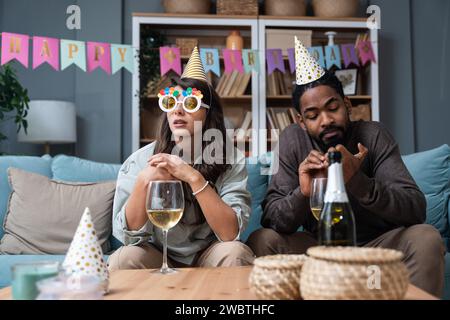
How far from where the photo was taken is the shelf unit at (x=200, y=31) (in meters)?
3.82

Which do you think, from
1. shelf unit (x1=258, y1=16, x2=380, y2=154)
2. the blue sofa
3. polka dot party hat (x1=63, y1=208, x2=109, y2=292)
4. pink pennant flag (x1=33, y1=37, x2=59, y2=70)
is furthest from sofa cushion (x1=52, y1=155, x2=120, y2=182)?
shelf unit (x1=258, y1=16, x2=380, y2=154)

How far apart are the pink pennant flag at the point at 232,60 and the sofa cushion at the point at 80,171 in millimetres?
1515

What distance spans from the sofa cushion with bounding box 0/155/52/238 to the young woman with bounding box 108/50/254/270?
3.12 ft

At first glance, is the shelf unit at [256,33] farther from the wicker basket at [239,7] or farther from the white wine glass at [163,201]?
the white wine glass at [163,201]

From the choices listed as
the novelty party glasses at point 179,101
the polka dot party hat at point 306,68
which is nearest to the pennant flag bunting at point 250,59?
the polka dot party hat at point 306,68

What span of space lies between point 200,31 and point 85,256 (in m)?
3.42

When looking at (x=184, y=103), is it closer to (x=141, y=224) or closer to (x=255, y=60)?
(x=141, y=224)

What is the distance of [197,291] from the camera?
92 centimetres

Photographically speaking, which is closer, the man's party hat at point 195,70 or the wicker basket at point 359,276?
the wicker basket at point 359,276

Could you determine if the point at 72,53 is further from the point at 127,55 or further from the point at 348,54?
the point at 348,54

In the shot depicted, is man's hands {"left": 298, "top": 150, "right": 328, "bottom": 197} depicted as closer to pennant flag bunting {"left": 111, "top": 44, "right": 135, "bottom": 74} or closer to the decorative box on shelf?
pennant flag bunting {"left": 111, "top": 44, "right": 135, "bottom": 74}

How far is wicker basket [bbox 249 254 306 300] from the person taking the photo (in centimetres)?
83
